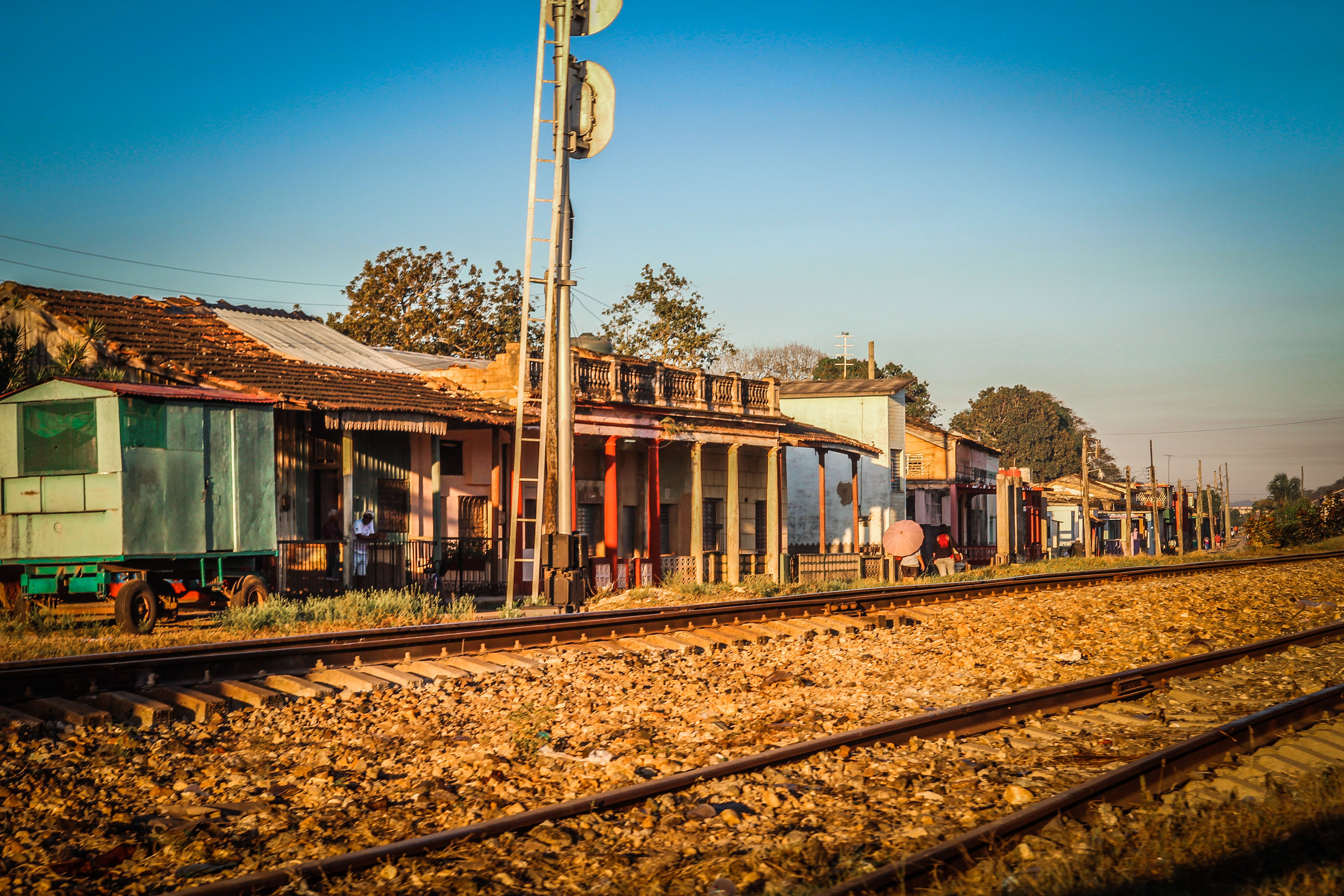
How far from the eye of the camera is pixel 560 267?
17.9 meters

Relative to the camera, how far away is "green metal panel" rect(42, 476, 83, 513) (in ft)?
47.3

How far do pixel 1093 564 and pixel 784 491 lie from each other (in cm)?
1064

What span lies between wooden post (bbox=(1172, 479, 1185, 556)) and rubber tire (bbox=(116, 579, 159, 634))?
56923 mm

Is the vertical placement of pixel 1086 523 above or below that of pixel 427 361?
below

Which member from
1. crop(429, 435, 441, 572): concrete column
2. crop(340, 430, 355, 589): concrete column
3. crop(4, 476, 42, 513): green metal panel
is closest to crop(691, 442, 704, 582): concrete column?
crop(429, 435, 441, 572): concrete column

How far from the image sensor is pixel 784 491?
3241 cm

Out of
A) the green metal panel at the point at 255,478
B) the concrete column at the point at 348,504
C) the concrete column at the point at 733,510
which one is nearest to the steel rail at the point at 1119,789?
the green metal panel at the point at 255,478

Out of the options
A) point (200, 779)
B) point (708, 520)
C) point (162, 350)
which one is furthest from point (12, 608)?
point (708, 520)

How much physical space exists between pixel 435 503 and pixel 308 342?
20.9ft

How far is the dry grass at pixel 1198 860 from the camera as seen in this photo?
4770 millimetres

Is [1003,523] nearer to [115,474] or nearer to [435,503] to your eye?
[435,503]

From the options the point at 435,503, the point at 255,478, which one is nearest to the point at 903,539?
the point at 435,503

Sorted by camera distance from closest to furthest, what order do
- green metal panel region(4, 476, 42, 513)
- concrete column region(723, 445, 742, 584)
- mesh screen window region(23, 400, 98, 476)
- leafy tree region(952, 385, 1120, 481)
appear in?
mesh screen window region(23, 400, 98, 476)
green metal panel region(4, 476, 42, 513)
concrete column region(723, 445, 742, 584)
leafy tree region(952, 385, 1120, 481)

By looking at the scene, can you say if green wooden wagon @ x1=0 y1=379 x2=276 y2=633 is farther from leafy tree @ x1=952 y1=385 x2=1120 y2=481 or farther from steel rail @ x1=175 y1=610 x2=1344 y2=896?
leafy tree @ x1=952 y1=385 x2=1120 y2=481
